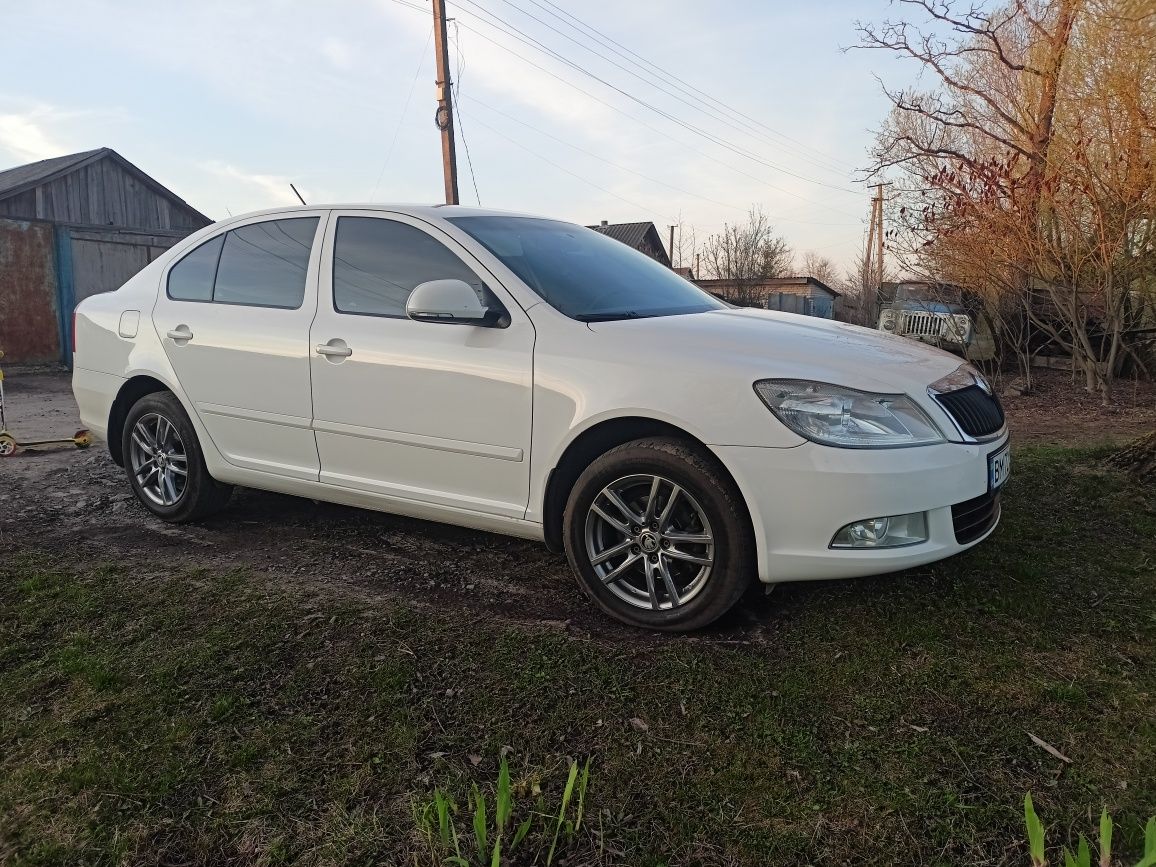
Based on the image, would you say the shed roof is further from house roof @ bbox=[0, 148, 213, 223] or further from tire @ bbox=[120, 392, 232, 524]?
tire @ bbox=[120, 392, 232, 524]

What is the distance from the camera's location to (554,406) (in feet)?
9.84

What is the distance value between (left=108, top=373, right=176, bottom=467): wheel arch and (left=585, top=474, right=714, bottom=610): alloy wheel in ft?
8.98

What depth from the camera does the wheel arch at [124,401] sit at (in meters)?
4.36

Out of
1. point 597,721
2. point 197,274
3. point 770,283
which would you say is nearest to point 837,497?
point 597,721

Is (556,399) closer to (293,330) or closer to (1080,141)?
(293,330)

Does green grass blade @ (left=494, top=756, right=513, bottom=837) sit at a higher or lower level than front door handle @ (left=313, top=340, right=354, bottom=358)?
lower

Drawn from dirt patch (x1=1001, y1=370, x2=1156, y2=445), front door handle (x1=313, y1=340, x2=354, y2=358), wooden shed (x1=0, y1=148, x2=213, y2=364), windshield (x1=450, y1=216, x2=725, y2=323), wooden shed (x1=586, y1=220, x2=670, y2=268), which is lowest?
dirt patch (x1=1001, y1=370, x2=1156, y2=445)

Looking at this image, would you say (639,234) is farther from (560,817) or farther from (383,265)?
(560,817)

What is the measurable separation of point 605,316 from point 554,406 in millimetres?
472

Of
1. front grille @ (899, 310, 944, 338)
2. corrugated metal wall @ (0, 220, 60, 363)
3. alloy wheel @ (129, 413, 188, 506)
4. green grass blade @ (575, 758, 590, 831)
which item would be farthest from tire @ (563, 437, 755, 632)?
corrugated metal wall @ (0, 220, 60, 363)

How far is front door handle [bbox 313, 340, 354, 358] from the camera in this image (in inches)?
138

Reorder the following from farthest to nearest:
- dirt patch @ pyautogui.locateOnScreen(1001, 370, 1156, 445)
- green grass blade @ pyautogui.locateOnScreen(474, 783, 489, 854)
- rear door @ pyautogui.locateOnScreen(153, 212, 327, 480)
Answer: dirt patch @ pyautogui.locateOnScreen(1001, 370, 1156, 445) < rear door @ pyautogui.locateOnScreen(153, 212, 327, 480) < green grass blade @ pyautogui.locateOnScreen(474, 783, 489, 854)

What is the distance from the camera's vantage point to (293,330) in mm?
3693

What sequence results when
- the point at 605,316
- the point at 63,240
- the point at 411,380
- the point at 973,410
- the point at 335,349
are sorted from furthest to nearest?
the point at 63,240, the point at 335,349, the point at 411,380, the point at 605,316, the point at 973,410
